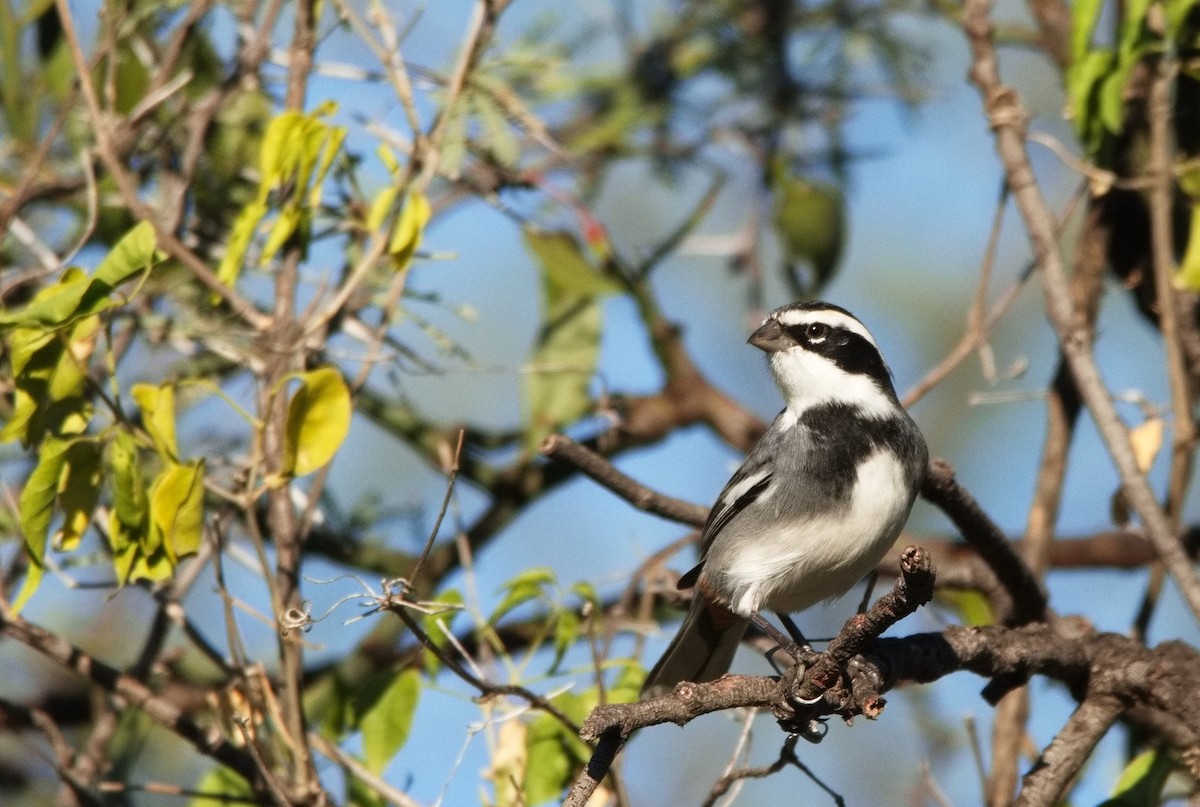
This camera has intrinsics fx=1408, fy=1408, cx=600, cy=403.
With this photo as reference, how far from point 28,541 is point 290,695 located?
2.45 feet

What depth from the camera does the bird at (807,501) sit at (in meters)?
3.80

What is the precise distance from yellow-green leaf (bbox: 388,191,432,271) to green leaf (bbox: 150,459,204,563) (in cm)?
82

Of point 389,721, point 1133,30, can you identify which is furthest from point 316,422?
point 1133,30

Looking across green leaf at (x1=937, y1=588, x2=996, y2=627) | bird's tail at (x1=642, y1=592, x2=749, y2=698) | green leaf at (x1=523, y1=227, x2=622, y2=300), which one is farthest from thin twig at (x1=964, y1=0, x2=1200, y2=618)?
green leaf at (x1=523, y1=227, x2=622, y2=300)

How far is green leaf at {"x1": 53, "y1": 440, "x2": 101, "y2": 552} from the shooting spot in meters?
3.29

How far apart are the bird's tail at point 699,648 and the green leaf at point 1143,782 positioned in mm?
1136

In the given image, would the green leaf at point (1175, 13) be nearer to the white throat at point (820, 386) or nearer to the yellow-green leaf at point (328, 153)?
the white throat at point (820, 386)

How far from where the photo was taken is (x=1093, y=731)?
3350 millimetres

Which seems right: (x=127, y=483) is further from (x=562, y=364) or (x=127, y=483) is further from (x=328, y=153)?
(x=562, y=364)

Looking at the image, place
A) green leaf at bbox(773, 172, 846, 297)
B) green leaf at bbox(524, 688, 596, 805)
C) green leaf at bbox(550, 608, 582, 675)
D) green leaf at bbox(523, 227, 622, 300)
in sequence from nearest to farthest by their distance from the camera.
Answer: green leaf at bbox(524, 688, 596, 805) < green leaf at bbox(550, 608, 582, 675) < green leaf at bbox(523, 227, 622, 300) < green leaf at bbox(773, 172, 846, 297)

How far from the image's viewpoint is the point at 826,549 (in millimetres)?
3814

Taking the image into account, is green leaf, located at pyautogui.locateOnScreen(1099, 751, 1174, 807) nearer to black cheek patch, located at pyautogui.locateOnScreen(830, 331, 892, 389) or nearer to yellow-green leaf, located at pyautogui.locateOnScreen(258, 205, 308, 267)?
black cheek patch, located at pyautogui.locateOnScreen(830, 331, 892, 389)

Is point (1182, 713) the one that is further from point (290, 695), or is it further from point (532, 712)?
point (290, 695)

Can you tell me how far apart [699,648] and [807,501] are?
62 centimetres
